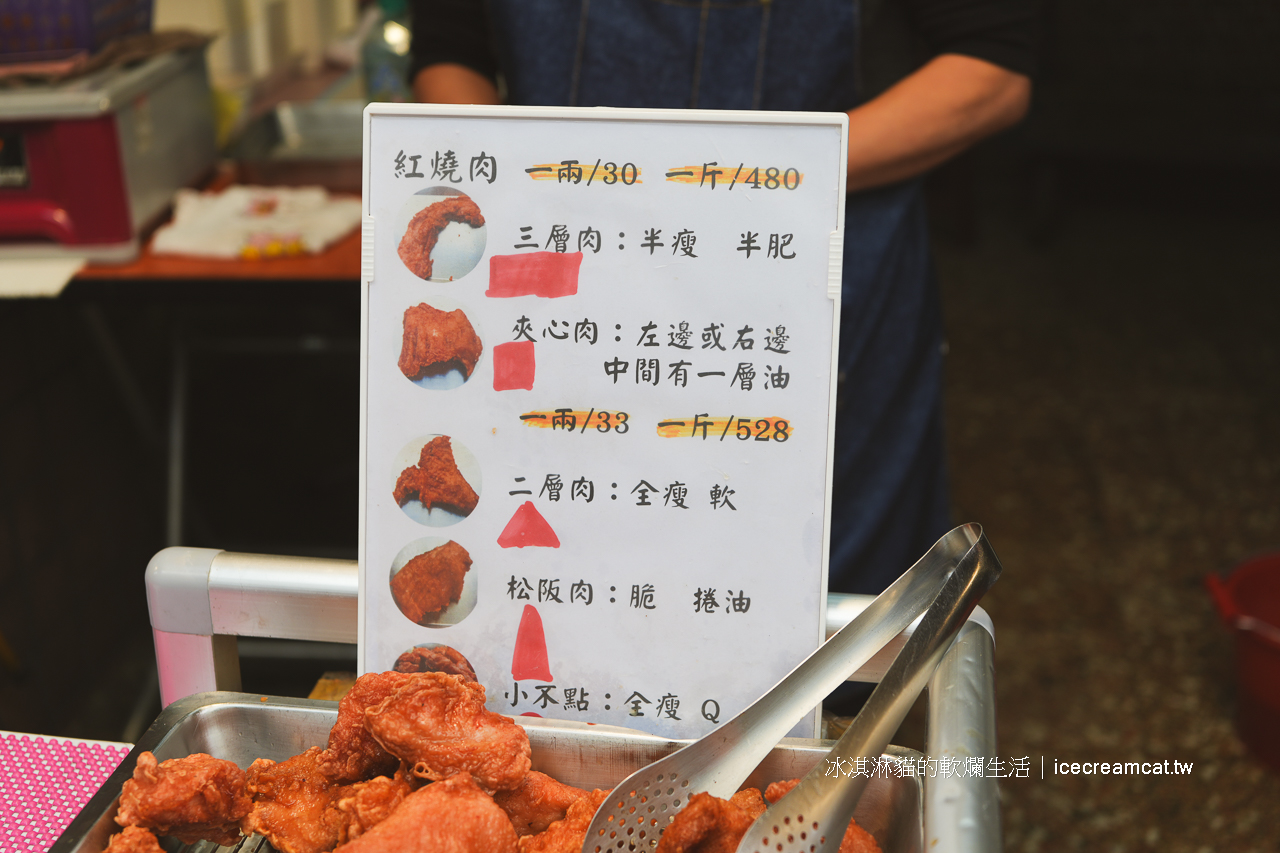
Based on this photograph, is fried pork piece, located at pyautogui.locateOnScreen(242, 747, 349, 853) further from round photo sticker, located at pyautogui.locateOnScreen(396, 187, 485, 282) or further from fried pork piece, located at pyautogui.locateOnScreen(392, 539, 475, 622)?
round photo sticker, located at pyautogui.locateOnScreen(396, 187, 485, 282)

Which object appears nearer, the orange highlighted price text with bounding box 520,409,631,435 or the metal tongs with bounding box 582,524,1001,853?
the metal tongs with bounding box 582,524,1001,853

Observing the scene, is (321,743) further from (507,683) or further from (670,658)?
(670,658)

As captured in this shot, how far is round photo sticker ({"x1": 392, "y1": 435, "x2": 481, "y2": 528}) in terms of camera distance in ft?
2.64

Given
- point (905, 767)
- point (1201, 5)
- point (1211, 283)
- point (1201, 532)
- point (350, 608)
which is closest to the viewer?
point (905, 767)

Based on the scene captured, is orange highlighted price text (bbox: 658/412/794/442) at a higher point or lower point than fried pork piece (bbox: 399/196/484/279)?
lower

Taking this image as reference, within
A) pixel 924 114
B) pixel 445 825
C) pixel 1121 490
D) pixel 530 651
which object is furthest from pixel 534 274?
pixel 1121 490

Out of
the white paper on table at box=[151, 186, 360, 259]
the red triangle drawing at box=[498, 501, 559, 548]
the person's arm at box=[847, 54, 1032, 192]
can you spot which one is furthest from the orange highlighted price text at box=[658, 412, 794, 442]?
the white paper on table at box=[151, 186, 360, 259]

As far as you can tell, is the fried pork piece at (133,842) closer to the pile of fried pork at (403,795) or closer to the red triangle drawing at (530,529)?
the pile of fried pork at (403,795)

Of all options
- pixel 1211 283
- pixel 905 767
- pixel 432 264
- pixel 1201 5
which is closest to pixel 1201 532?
pixel 1211 283

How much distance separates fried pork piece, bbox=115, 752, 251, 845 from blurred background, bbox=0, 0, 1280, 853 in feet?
4.13

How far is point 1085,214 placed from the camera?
5.74 meters

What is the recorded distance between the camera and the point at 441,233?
2.59 feet

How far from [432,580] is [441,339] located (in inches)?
7.6

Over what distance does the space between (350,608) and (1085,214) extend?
18.9 feet
